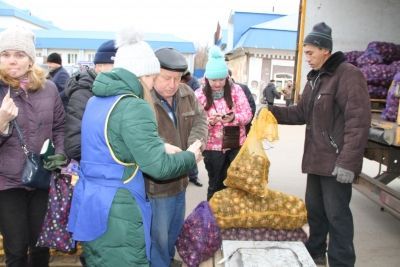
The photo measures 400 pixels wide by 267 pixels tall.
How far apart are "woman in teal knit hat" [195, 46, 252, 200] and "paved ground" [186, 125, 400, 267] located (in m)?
1.26

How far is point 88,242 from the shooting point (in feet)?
7.41

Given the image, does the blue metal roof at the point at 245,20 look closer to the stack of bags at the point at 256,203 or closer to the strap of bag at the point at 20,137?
the stack of bags at the point at 256,203

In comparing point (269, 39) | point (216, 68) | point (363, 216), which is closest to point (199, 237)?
point (216, 68)

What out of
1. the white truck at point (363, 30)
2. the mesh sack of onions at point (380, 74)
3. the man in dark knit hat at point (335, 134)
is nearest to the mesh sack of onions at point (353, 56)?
the white truck at point (363, 30)

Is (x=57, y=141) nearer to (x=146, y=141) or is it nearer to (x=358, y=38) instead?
(x=146, y=141)

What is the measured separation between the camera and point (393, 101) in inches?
147

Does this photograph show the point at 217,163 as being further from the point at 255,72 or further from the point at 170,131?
the point at 255,72

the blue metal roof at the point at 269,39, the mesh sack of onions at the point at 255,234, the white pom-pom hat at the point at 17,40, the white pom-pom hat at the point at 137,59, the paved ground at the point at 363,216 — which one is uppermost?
the blue metal roof at the point at 269,39

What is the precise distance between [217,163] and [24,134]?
7.29 feet

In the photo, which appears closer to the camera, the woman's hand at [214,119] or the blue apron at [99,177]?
the blue apron at [99,177]

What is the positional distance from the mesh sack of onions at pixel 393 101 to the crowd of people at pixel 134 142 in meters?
0.52

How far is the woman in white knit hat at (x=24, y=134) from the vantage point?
2.71 meters

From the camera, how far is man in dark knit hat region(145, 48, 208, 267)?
296 cm

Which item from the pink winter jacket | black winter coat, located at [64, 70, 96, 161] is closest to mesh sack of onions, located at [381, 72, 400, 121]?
the pink winter jacket
